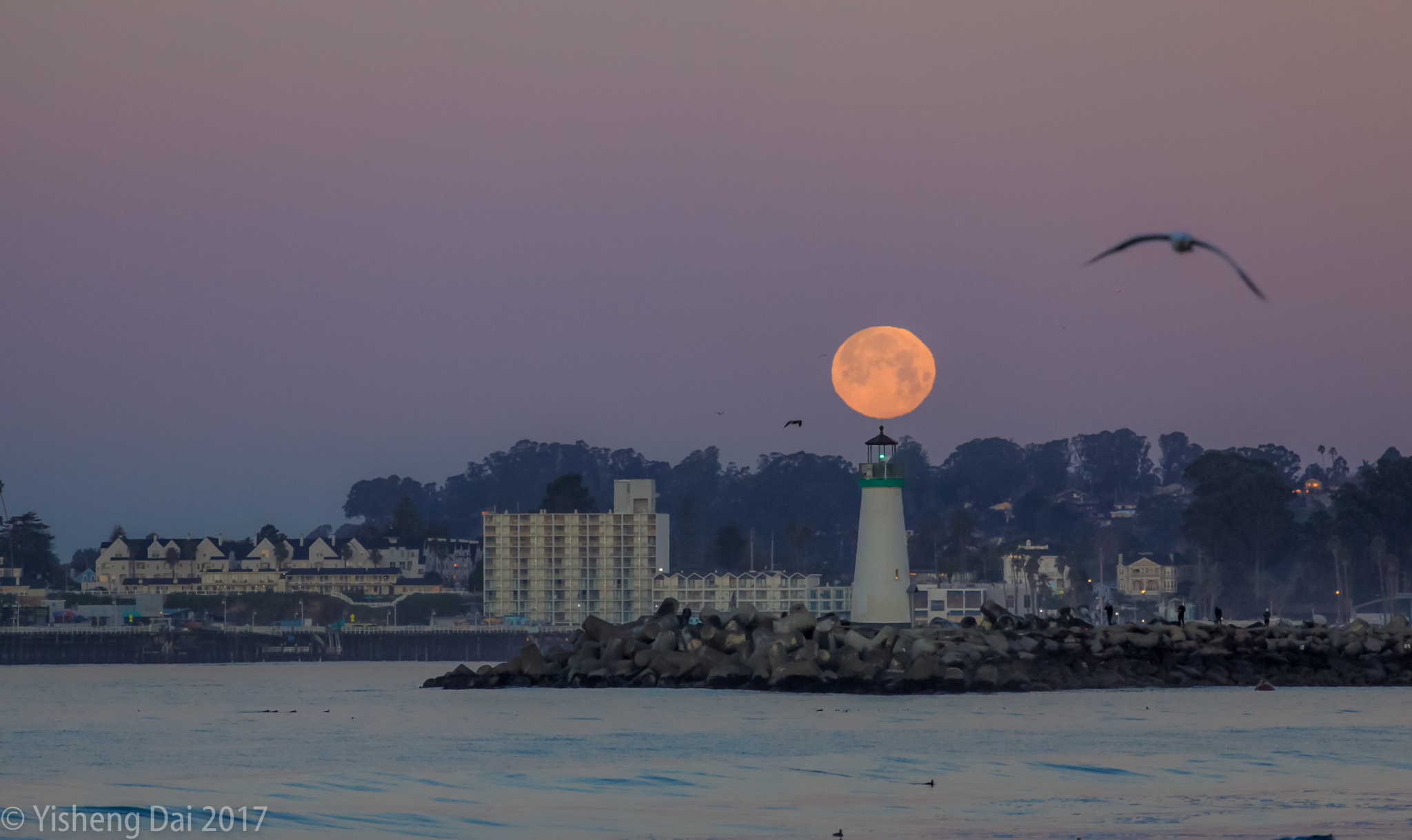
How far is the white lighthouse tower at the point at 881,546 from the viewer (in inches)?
2092

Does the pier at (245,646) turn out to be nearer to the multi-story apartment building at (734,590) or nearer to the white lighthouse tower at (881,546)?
the multi-story apartment building at (734,590)

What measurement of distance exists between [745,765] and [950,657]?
19.4m

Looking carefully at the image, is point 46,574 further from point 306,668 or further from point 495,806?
point 495,806

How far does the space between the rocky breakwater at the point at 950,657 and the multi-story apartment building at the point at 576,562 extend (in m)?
93.1

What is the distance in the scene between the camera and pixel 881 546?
5312cm

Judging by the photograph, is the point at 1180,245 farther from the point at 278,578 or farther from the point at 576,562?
the point at 278,578

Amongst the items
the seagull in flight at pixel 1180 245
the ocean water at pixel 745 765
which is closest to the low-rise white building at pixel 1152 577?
the ocean water at pixel 745 765

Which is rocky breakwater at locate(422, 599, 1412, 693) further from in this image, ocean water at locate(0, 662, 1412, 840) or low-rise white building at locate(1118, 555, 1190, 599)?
low-rise white building at locate(1118, 555, 1190, 599)

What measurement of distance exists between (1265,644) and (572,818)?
33.7 meters

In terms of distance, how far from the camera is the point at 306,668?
342 ft

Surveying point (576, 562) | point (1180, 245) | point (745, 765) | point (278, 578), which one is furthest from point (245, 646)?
point (1180, 245)

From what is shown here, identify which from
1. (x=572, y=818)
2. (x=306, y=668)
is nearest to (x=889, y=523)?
(x=572, y=818)

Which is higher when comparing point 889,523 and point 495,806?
point 889,523

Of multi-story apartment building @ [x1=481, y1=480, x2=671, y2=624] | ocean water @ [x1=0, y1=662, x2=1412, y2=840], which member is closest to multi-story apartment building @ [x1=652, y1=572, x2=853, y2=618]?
multi-story apartment building @ [x1=481, y1=480, x2=671, y2=624]
